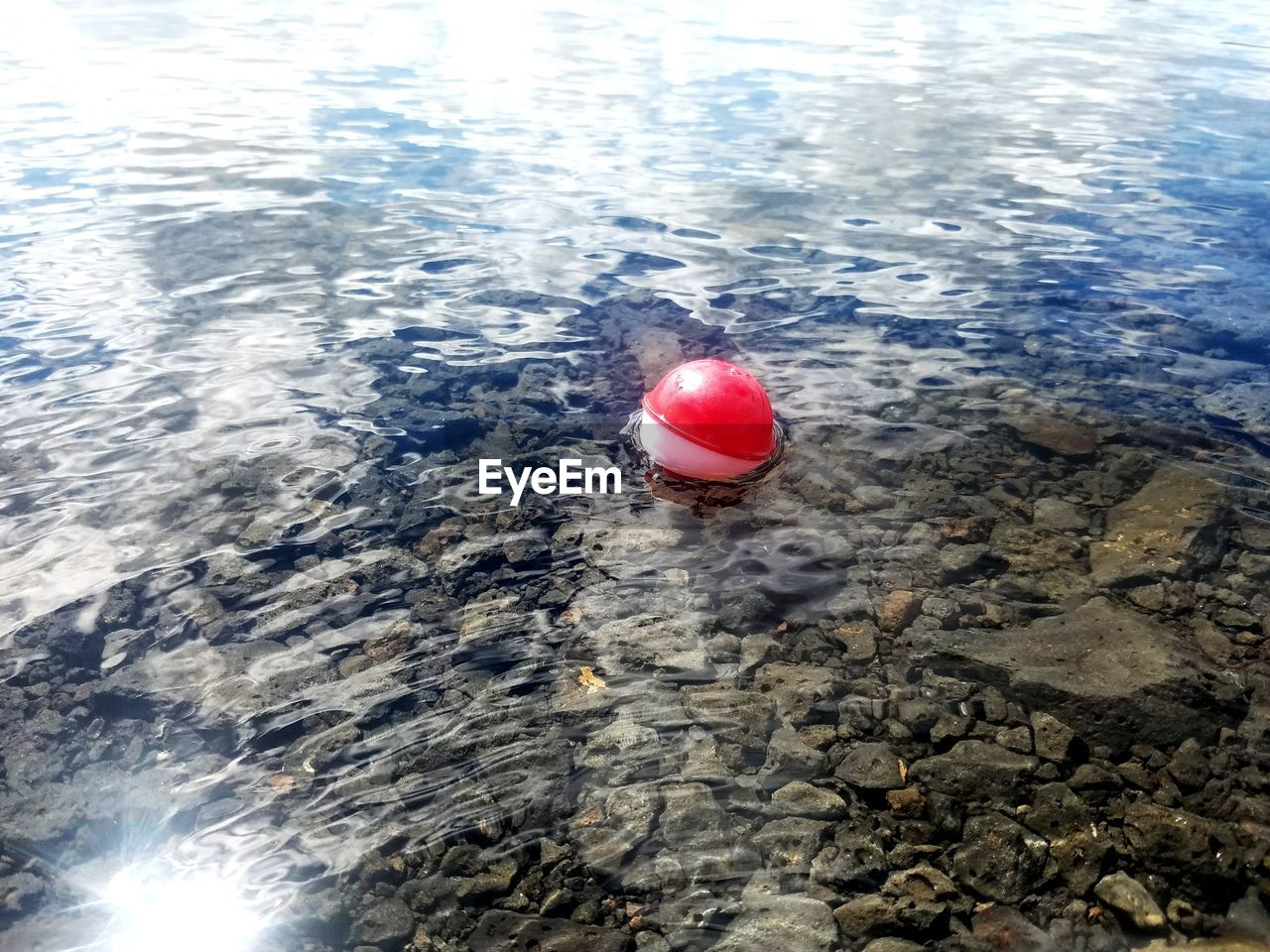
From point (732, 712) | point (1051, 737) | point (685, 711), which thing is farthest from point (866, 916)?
point (1051, 737)

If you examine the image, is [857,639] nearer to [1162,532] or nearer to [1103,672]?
[1103,672]

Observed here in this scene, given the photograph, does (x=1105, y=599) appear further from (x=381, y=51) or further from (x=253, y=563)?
(x=381, y=51)

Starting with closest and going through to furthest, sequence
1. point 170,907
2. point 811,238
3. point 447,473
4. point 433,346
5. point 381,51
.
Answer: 1. point 170,907
2. point 447,473
3. point 433,346
4. point 811,238
5. point 381,51

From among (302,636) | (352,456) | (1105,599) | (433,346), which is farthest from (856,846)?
(433,346)

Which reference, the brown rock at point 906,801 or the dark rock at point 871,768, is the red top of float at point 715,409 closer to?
the dark rock at point 871,768

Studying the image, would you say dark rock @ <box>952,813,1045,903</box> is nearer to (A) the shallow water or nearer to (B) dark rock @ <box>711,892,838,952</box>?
(A) the shallow water

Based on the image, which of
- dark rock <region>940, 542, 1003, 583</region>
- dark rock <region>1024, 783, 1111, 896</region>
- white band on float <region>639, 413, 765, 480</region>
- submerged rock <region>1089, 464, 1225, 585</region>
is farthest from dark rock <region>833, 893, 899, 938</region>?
white band on float <region>639, 413, 765, 480</region>

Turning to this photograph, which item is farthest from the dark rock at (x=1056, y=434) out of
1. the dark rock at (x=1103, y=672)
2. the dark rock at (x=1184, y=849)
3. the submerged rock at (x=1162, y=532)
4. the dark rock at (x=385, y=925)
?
the dark rock at (x=385, y=925)
